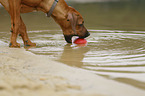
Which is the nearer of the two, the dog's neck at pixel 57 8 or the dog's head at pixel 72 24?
the dog's neck at pixel 57 8

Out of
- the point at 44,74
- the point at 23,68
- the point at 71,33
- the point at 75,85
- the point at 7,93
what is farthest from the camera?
the point at 71,33

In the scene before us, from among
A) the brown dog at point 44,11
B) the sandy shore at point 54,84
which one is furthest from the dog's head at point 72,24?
the sandy shore at point 54,84

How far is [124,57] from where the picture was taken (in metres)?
3.78

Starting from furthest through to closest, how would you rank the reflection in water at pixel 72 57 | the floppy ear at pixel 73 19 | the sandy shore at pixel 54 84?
the floppy ear at pixel 73 19
the reflection in water at pixel 72 57
the sandy shore at pixel 54 84

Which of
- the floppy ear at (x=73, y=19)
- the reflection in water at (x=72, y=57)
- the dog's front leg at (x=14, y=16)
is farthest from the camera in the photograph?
the floppy ear at (x=73, y=19)

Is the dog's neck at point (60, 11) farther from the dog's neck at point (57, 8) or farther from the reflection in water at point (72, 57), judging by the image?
the reflection in water at point (72, 57)

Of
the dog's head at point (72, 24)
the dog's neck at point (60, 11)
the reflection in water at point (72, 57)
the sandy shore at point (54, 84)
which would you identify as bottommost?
the reflection in water at point (72, 57)

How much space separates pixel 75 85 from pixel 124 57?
173 cm

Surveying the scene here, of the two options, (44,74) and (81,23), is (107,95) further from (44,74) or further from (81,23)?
(81,23)

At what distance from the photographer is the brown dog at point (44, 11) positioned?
15.8ft

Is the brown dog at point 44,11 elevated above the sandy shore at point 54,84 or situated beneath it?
elevated above

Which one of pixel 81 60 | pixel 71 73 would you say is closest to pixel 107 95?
pixel 71 73

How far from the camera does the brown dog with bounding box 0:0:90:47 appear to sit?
4.80 metres

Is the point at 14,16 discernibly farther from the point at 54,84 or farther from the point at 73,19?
the point at 54,84
